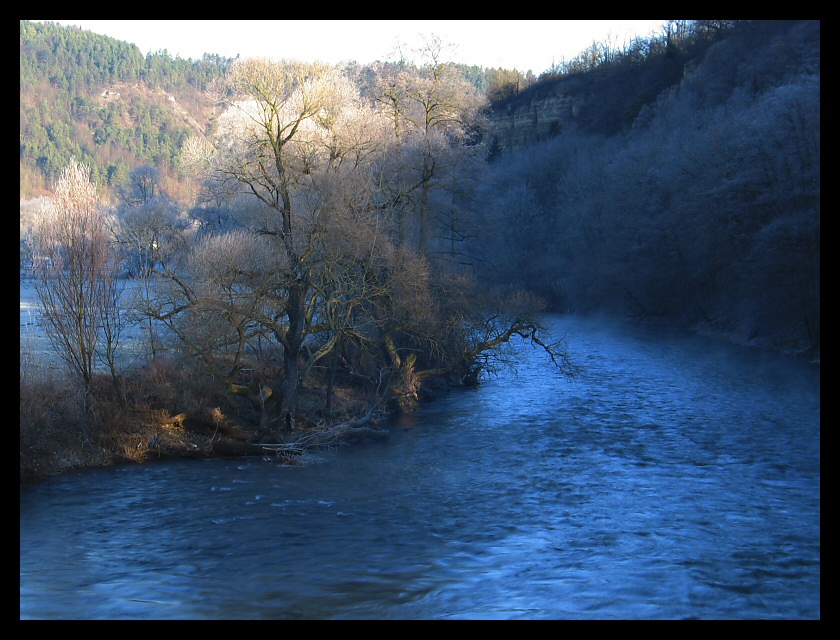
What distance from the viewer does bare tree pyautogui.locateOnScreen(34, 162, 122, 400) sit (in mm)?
17859

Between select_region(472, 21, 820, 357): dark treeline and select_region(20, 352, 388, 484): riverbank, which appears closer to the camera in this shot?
select_region(20, 352, 388, 484): riverbank

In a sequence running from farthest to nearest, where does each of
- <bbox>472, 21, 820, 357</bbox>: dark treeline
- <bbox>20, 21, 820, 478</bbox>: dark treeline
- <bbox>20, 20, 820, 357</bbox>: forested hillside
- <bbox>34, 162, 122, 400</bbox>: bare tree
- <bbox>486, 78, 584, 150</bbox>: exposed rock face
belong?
<bbox>486, 78, 584, 150</bbox>: exposed rock face
<bbox>472, 21, 820, 357</bbox>: dark treeline
<bbox>20, 20, 820, 357</bbox>: forested hillside
<bbox>20, 21, 820, 478</bbox>: dark treeline
<bbox>34, 162, 122, 400</bbox>: bare tree

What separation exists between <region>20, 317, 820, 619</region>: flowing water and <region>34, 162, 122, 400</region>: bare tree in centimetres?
335

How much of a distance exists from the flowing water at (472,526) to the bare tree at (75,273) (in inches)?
132

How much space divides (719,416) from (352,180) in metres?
12.7

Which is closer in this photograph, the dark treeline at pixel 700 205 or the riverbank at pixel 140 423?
the riverbank at pixel 140 423

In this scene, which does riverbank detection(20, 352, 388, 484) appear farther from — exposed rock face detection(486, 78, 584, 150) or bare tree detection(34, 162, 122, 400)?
exposed rock face detection(486, 78, 584, 150)

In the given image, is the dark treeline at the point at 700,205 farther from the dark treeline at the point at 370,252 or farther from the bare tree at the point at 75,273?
the bare tree at the point at 75,273

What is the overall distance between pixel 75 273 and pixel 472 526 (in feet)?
38.6

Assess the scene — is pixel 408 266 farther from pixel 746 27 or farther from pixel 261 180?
pixel 746 27

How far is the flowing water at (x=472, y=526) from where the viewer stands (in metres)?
10.2

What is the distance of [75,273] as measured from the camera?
18078 millimetres

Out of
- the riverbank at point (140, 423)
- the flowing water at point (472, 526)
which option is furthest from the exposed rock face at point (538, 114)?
the riverbank at point (140, 423)

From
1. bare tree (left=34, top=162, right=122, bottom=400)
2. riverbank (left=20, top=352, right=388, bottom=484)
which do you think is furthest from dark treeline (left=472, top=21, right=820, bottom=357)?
bare tree (left=34, top=162, right=122, bottom=400)
